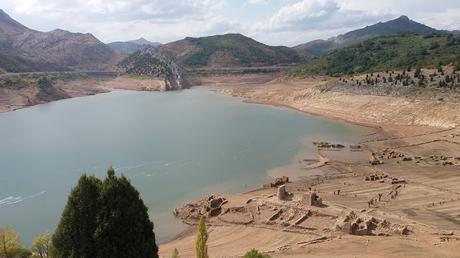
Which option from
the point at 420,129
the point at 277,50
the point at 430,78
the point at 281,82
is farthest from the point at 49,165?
the point at 277,50

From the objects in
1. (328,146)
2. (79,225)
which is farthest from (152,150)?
(79,225)

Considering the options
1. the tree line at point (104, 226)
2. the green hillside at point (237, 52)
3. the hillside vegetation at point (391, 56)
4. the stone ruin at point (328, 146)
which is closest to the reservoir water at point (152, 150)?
the stone ruin at point (328, 146)

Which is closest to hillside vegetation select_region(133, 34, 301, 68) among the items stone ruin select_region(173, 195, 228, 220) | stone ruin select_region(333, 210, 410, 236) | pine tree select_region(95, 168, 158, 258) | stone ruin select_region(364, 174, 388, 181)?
stone ruin select_region(364, 174, 388, 181)

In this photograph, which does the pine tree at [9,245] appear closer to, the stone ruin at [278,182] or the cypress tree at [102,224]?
the cypress tree at [102,224]

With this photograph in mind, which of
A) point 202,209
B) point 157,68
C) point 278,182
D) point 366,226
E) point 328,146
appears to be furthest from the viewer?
point 157,68

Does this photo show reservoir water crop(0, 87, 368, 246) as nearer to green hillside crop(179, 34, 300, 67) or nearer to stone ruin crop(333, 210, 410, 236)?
stone ruin crop(333, 210, 410, 236)

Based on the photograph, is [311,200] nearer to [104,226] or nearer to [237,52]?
[104,226]
